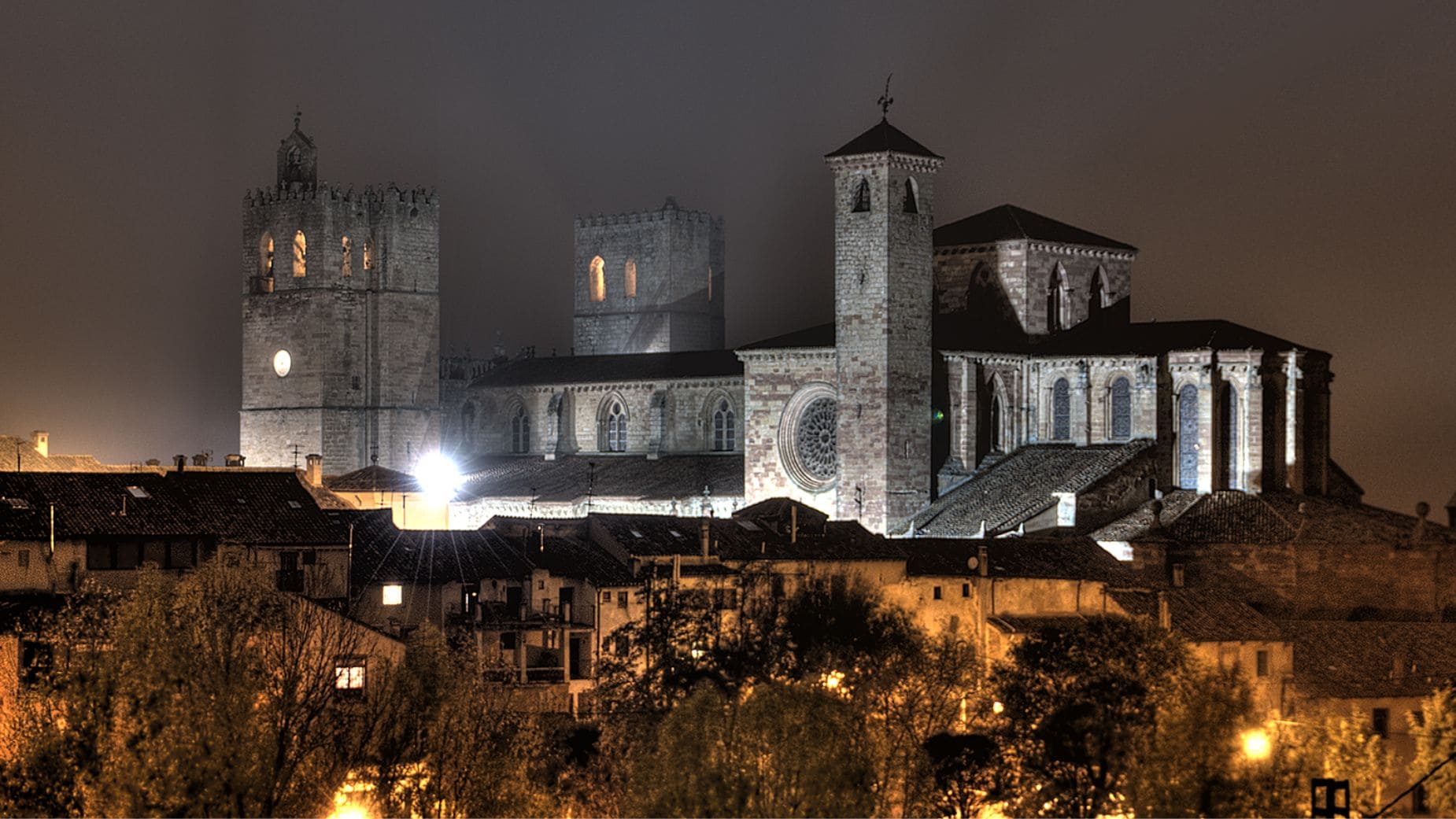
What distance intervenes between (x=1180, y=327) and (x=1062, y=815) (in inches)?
1087

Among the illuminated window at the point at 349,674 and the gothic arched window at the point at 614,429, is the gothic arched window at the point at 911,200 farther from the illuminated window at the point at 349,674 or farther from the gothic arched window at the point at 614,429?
the illuminated window at the point at 349,674

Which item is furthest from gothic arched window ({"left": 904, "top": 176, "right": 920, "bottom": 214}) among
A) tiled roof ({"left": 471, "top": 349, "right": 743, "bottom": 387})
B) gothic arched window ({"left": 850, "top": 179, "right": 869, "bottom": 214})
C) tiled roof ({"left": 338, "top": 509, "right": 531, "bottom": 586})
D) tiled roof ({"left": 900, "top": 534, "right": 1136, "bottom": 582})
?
tiled roof ({"left": 338, "top": 509, "right": 531, "bottom": 586})

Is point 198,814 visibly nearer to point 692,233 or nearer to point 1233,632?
point 1233,632

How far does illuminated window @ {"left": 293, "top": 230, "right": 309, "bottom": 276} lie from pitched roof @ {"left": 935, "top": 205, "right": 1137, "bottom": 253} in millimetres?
20036

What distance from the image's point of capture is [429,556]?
5988 centimetres

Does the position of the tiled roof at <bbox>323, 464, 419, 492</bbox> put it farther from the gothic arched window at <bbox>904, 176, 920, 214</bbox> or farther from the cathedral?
the gothic arched window at <bbox>904, 176, 920, 214</bbox>

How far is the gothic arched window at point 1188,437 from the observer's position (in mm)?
72000

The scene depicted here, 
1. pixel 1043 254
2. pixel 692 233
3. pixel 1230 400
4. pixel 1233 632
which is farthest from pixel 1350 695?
pixel 692 233

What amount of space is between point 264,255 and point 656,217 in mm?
12381

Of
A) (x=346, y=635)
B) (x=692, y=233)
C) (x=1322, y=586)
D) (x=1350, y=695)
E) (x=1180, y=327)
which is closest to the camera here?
(x=346, y=635)

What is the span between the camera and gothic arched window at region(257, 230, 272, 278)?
91.6m

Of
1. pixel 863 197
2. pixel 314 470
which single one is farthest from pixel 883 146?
pixel 314 470

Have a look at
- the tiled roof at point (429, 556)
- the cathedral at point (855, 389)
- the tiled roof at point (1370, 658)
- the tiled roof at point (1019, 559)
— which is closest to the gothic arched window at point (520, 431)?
the cathedral at point (855, 389)

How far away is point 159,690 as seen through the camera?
1795 inches
